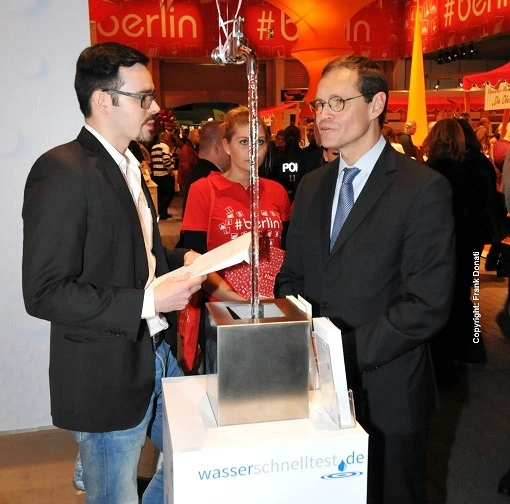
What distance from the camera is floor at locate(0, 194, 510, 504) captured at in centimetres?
268

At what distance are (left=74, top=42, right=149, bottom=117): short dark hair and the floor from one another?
180 centimetres

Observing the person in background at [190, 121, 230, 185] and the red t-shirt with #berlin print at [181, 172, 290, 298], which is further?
the person in background at [190, 121, 230, 185]

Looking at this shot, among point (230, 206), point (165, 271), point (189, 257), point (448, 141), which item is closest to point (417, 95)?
point (448, 141)

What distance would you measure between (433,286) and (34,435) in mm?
2416

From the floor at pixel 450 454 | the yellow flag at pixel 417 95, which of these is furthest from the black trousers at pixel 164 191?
the floor at pixel 450 454

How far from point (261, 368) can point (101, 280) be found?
57 centimetres

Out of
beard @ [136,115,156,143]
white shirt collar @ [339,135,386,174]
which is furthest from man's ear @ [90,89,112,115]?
white shirt collar @ [339,135,386,174]

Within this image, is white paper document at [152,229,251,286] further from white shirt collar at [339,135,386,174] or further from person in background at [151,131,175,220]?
person in background at [151,131,175,220]

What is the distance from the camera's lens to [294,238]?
6.13 ft

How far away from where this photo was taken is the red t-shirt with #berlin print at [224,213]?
2.65 meters

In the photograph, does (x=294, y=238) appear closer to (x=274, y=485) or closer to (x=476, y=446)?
(x=274, y=485)

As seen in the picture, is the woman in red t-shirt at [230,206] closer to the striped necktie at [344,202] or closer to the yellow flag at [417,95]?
the striped necktie at [344,202]

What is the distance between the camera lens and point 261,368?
3.72 ft

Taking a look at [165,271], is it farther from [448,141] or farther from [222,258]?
[448,141]
